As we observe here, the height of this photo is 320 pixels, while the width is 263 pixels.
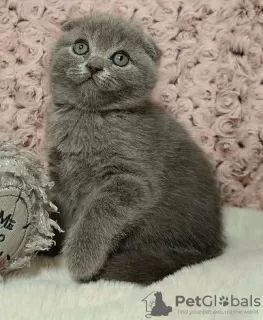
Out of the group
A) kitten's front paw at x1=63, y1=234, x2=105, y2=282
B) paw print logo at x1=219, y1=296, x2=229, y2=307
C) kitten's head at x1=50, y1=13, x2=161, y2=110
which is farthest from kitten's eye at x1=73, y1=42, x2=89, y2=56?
paw print logo at x1=219, y1=296, x2=229, y2=307

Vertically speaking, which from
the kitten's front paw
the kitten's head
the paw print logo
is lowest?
the kitten's front paw

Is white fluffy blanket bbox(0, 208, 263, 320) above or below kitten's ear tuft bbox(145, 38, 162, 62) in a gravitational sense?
below

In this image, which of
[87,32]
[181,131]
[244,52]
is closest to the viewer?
[87,32]

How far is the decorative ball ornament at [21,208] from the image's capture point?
1051 millimetres

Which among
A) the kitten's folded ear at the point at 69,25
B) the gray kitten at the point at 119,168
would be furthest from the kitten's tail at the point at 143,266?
the kitten's folded ear at the point at 69,25

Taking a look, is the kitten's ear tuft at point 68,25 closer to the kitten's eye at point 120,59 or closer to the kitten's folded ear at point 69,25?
the kitten's folded ear at point 69,25

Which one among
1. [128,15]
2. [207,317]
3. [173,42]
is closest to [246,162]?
[173,42]

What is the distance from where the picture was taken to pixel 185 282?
108 cm

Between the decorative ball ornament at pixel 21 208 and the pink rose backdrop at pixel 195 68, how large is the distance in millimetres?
561

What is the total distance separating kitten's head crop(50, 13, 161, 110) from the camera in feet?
3.96

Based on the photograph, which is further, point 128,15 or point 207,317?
point 128,15

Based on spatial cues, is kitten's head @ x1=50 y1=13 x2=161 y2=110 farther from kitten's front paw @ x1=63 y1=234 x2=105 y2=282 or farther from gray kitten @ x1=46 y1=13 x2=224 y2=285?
kitten's front paw @ x1=63 y1=234 x2=105 y2=282

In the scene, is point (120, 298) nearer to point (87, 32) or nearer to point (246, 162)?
point (87, 32)

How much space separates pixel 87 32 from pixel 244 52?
62cm
